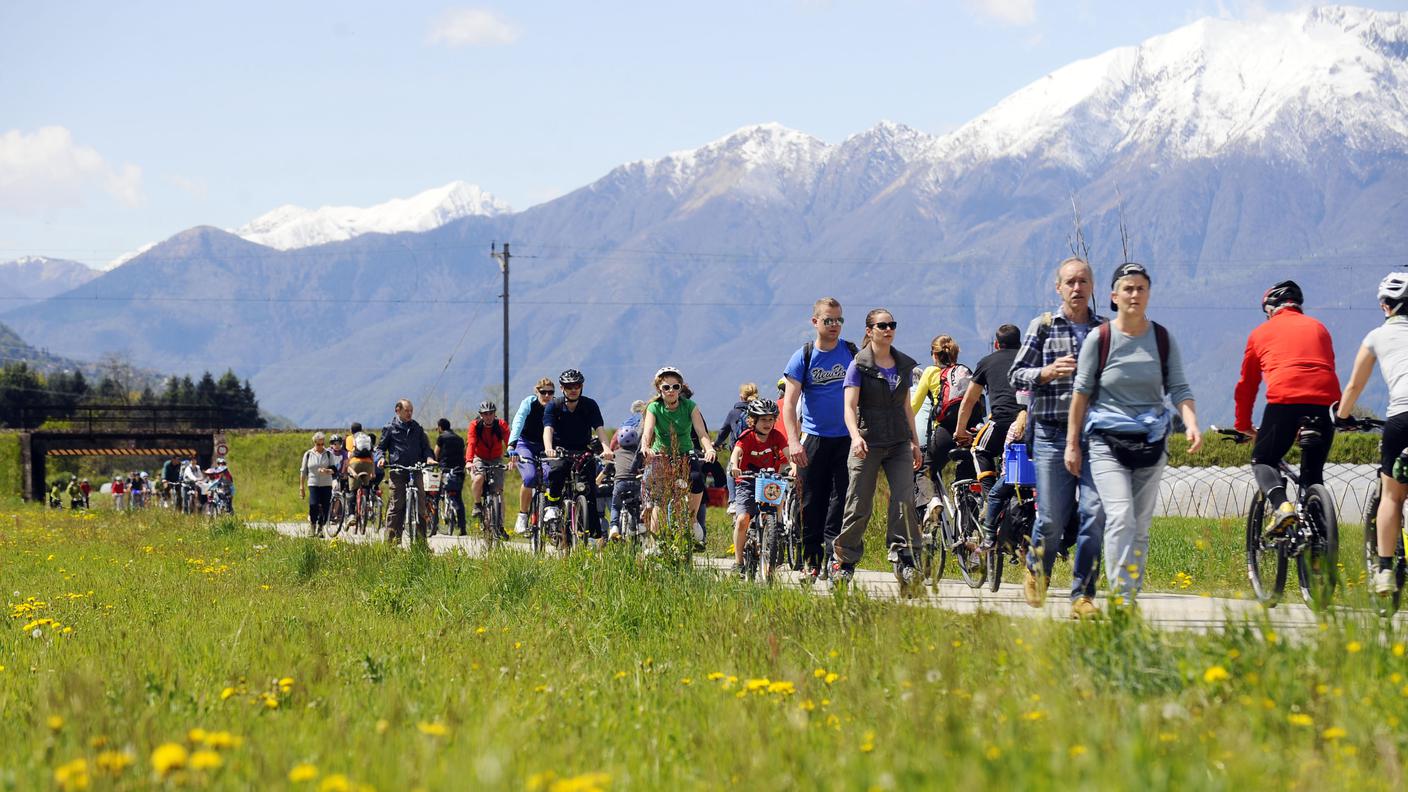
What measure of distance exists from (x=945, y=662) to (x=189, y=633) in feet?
16.2

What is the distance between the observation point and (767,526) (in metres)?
11.7

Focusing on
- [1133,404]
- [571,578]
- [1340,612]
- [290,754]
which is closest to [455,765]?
[290,754]

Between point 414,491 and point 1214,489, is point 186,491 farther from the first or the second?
point 1214,489

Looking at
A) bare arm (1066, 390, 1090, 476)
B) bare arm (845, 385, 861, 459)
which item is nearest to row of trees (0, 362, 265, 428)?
bare arm (845, 385, 861, 459)

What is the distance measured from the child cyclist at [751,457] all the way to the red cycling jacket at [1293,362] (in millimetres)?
3905

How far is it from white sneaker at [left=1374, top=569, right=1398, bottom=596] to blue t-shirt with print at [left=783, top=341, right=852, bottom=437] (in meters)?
3.58

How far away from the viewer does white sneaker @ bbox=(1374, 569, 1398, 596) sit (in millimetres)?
8135

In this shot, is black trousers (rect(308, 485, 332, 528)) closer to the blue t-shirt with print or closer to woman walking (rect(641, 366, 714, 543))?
woman walking (rect(641, 366, 714, 543))

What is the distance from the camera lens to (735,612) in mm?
8141

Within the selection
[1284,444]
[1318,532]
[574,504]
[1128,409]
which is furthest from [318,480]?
[1128,409]

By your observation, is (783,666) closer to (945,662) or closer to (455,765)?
(945,662)

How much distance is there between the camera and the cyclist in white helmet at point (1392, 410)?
811 centimetres

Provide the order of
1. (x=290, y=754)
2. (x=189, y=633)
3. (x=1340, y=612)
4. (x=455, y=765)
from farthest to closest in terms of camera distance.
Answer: (x=189, y=633)
(x=1340, y=612)
(x=290, y=754)
(x=455, y=765)

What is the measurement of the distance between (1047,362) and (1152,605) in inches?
55.7
